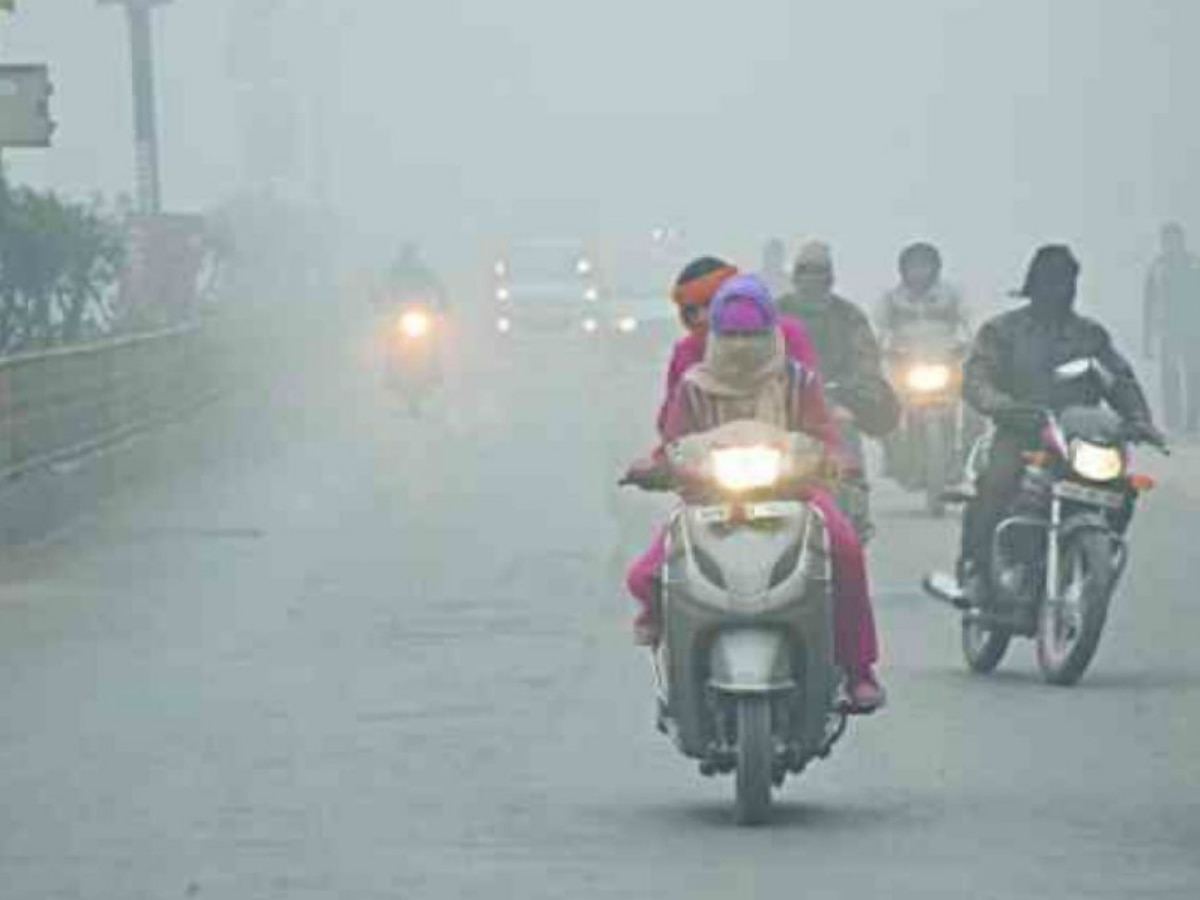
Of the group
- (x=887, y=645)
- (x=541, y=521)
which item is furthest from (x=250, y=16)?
(x=887, y=645)

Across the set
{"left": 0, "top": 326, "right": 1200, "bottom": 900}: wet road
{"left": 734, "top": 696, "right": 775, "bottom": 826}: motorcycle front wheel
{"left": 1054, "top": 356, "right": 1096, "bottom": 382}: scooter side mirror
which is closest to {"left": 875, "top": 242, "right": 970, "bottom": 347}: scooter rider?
{"left": 0, "top": 326, "right": 1200, "bottom": 900}: wet road

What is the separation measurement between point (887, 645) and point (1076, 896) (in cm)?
728

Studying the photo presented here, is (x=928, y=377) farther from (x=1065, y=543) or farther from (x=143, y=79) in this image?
(x=143, y=79)

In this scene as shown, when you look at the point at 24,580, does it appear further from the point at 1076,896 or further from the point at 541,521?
the point at 1076,896

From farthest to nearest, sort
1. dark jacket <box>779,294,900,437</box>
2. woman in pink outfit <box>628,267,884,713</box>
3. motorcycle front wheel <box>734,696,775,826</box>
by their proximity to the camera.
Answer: dark jacket <box>779,294,900,437</box> → woman in pink outfit <box>628,267,884,713</box> → motorcycle front wheel <box>734,696,775,826</box>

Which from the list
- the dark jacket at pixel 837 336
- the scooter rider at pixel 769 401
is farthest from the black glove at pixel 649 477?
the dark jacket at pixel 837 336

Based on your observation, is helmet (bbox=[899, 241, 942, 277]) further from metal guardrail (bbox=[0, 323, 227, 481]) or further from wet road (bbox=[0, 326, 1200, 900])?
Result: metal guardrail (bbox=[0, 323, 227, 481])

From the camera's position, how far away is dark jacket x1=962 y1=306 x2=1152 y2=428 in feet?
54.9

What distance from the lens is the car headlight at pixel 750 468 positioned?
12.4 m

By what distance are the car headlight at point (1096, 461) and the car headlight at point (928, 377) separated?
1012cm

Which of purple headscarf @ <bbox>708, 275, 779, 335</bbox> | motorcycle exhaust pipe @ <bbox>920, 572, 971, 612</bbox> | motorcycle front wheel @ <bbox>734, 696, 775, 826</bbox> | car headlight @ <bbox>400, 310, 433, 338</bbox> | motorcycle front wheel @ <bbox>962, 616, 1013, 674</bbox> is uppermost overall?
purple headscarf @ <bbox>708, 275, 779, 335</bbox>

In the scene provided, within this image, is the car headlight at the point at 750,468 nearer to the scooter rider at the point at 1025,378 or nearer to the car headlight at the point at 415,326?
the scooter rider at the point at 1025,378

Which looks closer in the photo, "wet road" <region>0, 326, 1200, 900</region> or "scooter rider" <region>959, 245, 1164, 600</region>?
"wet road" <region>0, 326, 1200, 900</region>

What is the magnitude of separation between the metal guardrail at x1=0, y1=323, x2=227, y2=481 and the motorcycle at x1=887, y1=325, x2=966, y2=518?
210 inches
